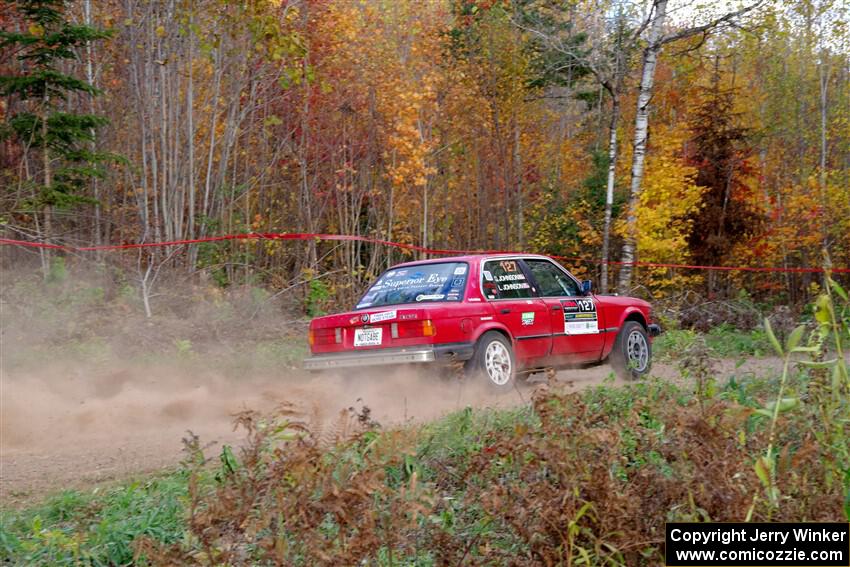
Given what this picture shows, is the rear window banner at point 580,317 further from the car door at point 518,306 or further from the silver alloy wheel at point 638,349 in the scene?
the silver alloy wheel at point 638,349

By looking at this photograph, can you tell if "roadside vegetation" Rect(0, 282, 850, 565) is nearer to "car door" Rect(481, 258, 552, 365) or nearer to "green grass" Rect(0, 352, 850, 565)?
"green grass" Rect(0, 352, 850, 565)

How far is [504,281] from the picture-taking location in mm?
9648

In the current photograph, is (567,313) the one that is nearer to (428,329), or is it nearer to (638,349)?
(638,349)

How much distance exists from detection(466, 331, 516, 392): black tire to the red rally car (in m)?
0.01

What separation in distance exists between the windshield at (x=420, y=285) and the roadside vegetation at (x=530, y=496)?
15.6ft

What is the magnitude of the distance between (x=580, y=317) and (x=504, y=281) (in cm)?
120

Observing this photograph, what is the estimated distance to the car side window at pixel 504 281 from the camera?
9445 mm

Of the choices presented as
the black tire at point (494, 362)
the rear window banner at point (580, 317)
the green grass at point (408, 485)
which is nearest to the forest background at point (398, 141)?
the black tire at point (494, 362)

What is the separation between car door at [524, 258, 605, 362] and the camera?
10.0m

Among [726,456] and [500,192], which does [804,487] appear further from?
[500,192]

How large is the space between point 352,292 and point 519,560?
15.3 metres

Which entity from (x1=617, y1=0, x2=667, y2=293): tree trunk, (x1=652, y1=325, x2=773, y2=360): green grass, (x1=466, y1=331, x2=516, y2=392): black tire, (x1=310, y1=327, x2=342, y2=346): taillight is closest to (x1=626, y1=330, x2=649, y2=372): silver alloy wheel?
(x1=652, y1=325, x2=773, y2=360): green grass

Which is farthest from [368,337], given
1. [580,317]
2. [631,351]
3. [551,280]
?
[631,351]

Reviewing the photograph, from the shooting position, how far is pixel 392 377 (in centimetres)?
893
